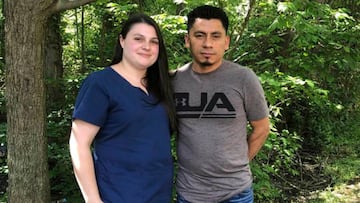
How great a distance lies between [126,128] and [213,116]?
498mm

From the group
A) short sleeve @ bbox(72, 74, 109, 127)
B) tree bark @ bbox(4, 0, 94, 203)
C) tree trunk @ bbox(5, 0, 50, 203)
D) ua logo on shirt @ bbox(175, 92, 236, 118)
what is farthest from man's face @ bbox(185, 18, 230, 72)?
tree trunk @ bbox(5, 0, 50, 203)

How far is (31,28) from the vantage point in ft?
9.51

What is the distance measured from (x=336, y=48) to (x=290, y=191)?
232 cm

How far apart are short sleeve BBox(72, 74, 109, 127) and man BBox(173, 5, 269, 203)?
1.58ft

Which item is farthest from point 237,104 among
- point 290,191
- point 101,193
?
point 290,191

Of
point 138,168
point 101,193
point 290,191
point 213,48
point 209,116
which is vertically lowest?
point 290,191

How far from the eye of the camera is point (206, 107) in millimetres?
2186

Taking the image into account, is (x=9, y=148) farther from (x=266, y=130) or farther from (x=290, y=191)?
(x=290, y=191)

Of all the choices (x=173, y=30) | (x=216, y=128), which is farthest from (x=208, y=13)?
(x=173, y=30)

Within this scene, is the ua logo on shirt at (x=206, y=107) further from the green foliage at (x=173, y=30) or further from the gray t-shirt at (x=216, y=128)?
the green foliage at (x=173, y=30)

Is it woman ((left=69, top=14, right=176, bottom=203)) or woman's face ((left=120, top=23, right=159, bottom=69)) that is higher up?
woman's face ((left=120, top=23, right=159, bottom=69))

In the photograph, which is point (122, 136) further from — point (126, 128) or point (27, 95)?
point (27, 95)

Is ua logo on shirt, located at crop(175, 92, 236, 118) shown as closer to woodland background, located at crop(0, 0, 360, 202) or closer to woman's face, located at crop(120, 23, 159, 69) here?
woman's face, located at crop(120, 23, 159, 69)

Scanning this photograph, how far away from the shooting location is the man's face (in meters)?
2.21
